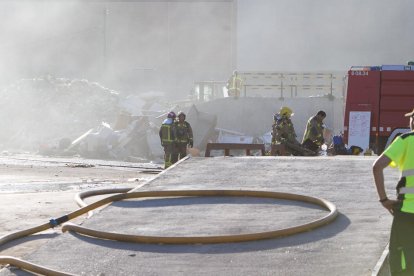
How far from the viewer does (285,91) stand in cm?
3500

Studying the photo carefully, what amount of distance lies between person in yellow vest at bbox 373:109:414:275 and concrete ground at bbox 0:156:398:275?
70cm

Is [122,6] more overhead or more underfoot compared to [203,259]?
more overhead

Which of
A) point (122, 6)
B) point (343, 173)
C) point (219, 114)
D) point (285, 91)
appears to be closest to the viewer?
point (343, 173)

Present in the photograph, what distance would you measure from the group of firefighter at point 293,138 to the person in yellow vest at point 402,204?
10392mm

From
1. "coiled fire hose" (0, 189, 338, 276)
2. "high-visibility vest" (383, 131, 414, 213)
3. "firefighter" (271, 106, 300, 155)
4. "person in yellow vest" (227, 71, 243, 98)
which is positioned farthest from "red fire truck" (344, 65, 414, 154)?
"high-visibility vest" (383, 131, 414, 213)

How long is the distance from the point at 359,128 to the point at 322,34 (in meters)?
21.0

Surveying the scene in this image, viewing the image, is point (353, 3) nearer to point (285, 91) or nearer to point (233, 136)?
point (285, 91)

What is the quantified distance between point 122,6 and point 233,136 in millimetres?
31677

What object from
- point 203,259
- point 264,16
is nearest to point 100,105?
point 264,16

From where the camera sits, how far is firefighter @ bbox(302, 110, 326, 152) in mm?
16141

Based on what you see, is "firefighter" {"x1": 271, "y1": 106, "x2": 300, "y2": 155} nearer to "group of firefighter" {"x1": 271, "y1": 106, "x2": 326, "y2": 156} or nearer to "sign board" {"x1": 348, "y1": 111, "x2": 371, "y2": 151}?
"group of firefighter" {"x1": 271, "y1": 106, "x2": 326, "y2": 156}

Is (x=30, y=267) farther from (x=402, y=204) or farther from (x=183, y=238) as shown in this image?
(x=402, y=204)

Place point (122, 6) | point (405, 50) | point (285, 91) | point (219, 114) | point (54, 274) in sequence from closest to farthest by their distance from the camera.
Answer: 1. point (54, 274)
2. point (219, 114)
3. point (285, 91)
4. point (405, 50)
5. point (122, 6)

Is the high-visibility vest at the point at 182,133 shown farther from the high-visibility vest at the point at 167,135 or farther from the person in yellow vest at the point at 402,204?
the person in yellow vest at the point at 402,204
